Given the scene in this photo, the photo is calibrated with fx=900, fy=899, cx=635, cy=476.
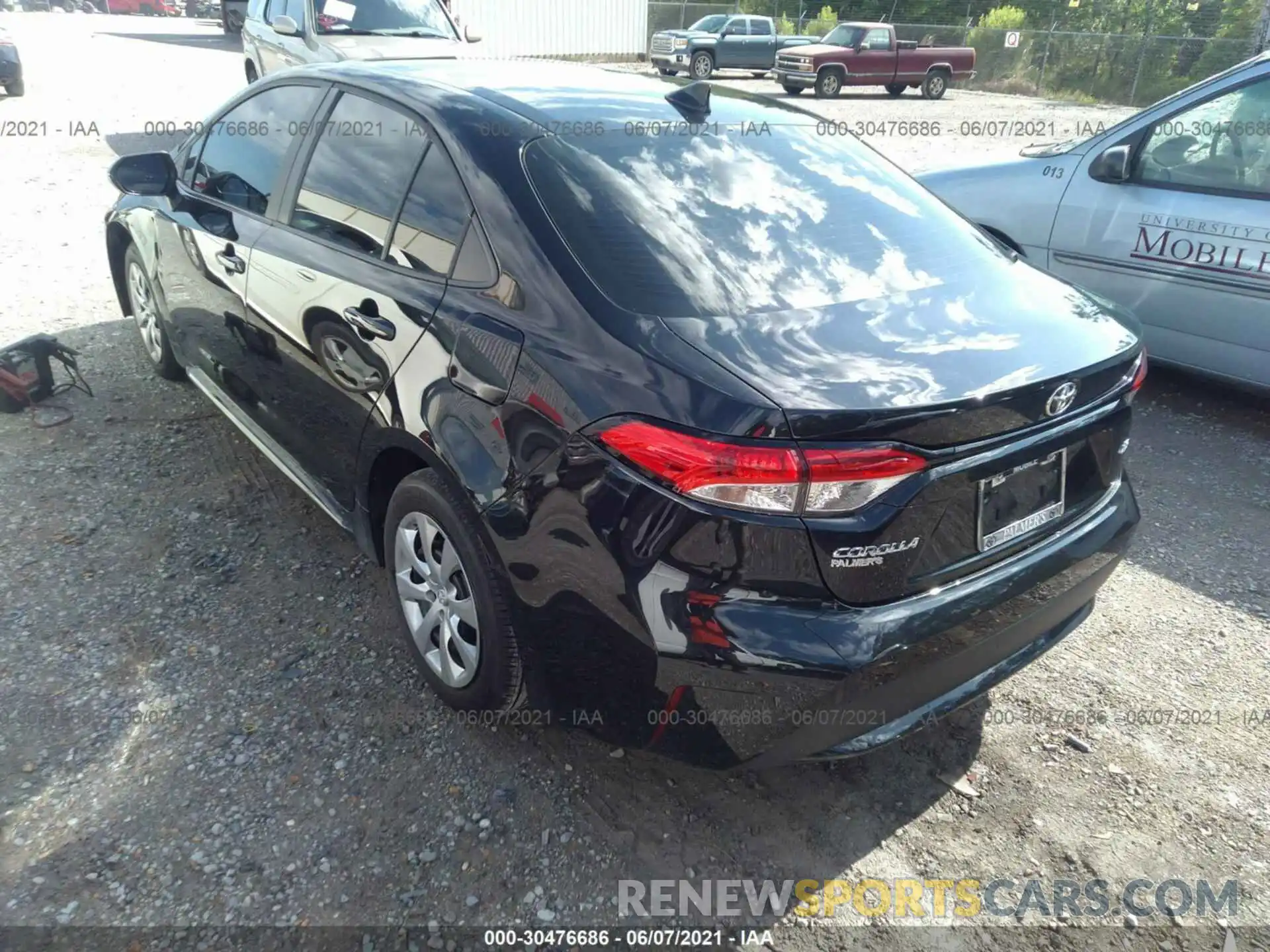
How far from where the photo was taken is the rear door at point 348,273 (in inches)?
98.4

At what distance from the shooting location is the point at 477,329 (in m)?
2.26

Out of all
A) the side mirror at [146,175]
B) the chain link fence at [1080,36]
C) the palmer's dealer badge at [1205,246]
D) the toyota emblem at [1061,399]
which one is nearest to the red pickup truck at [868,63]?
the chain link fence at [1080,36]

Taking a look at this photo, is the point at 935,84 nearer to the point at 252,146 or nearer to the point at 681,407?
the point at 252,146

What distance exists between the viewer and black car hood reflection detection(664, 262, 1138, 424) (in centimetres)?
190

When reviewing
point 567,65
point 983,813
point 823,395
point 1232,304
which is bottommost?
point 983,813

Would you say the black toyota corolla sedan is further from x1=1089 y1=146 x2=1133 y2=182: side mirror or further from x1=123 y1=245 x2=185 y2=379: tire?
x1=1089 y1=146 x2=1133 y2=182: side mirror

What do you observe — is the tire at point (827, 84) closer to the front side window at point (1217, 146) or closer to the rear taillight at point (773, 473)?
the front side window at point (1217, 146)

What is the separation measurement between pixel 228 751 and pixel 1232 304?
4.74m

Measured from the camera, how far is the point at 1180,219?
4531 mm

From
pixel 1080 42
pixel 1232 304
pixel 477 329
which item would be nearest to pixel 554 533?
pixel 477 329

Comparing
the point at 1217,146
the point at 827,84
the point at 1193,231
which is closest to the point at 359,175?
the point at 1193,231

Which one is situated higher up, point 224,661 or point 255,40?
point 255,40

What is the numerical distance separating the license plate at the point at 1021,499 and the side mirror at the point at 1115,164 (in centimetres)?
323

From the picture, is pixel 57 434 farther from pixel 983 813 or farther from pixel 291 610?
pixel 983 813
